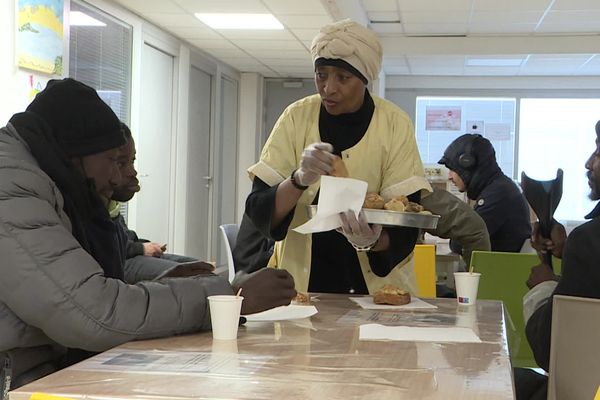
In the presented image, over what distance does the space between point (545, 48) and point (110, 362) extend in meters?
8.22

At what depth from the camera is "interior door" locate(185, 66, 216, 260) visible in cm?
842

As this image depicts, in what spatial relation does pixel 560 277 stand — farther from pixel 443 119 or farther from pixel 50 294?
pixel 443 119

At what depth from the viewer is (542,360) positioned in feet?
5.81

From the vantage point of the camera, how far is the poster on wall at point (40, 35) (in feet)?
15.6

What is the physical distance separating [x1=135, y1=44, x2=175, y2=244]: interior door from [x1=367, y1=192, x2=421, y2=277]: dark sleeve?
5018mm

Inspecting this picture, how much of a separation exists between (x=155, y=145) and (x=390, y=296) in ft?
18.8

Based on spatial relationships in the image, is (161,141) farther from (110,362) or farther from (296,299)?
(110,362)

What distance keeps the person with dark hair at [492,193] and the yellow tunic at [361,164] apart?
2.29m

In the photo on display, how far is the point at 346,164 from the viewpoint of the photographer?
2.15 meters

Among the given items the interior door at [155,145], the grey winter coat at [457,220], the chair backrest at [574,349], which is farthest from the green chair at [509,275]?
the interior door at [155,145]

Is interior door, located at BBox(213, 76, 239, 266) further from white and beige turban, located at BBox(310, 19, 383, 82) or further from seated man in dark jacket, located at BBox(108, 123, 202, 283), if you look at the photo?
white and beige turban, located at BBox(310, 19, 383, 82)

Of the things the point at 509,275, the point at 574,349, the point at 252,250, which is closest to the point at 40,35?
the point at 252,250

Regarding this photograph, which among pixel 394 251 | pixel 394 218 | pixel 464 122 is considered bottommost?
pixel 394 251

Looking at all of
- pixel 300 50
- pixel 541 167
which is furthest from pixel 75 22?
pixel 541 167
